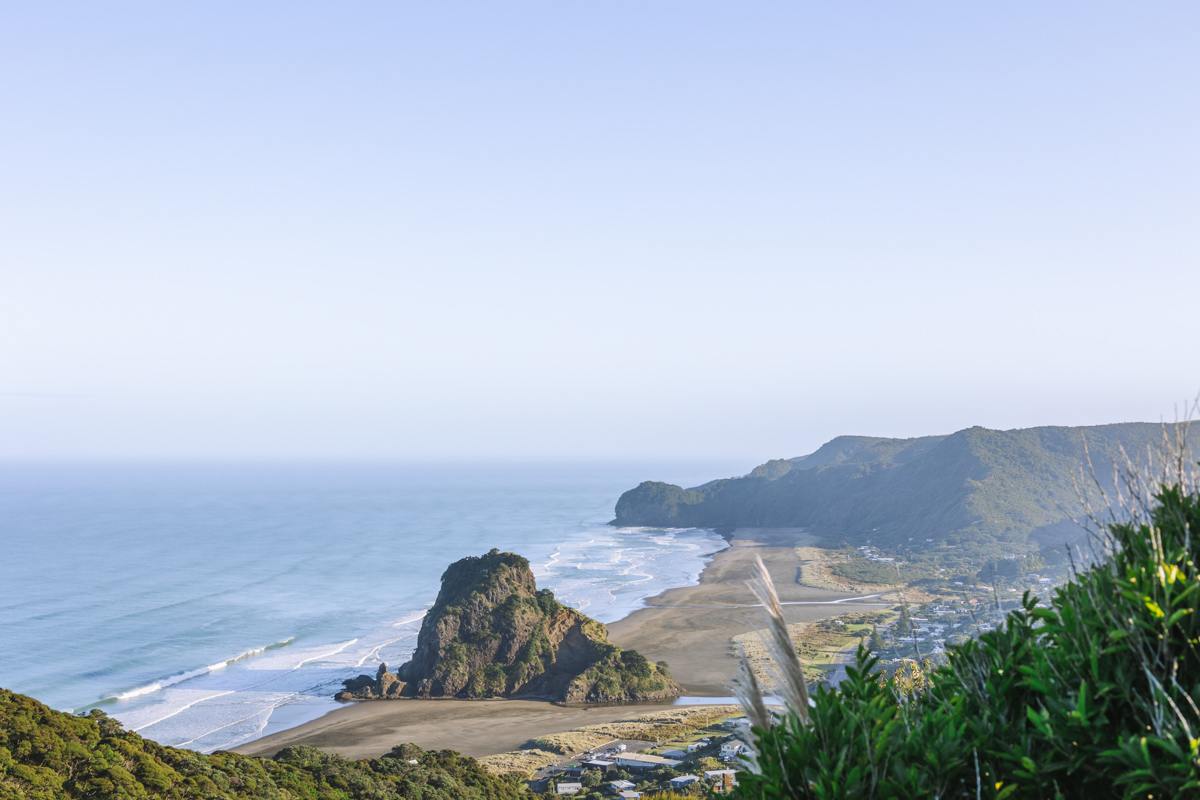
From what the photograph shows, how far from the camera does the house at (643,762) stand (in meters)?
28.7

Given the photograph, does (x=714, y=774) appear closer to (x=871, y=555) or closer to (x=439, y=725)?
(x=439, y=725)

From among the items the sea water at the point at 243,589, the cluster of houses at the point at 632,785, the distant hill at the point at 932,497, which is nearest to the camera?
the cluster of houses at the point at 632,785

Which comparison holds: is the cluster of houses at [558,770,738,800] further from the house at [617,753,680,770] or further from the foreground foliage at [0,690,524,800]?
the foreground foliage at [0,690,524,800]

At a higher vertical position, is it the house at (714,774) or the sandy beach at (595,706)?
the house at (714,774)

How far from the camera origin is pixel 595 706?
39.6 m

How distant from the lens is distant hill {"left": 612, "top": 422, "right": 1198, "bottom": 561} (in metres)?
92.0

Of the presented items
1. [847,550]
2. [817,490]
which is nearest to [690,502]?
[817,490]

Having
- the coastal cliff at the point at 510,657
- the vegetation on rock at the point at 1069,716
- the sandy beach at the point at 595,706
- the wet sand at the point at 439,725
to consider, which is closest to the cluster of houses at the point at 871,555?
the sandy beach at the point at 595,706

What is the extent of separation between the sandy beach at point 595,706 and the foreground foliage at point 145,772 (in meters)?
10.4

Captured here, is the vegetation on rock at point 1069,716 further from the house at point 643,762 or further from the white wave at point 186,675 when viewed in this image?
the white wave at point 186,675

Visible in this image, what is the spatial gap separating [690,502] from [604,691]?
8735 cm

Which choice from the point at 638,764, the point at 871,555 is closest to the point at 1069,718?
the point at 638,764

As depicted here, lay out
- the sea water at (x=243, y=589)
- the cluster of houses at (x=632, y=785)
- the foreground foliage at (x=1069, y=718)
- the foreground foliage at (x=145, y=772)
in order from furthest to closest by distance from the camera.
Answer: the sea water at (x=243, y=589), the cluster of houses at (x=632, y=785), the foreground foliage at (x=145, y=772), the foreground foliage at (x=1069, y=718)

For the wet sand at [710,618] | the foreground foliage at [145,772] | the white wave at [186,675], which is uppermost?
the foreground foliage at [145,772]
